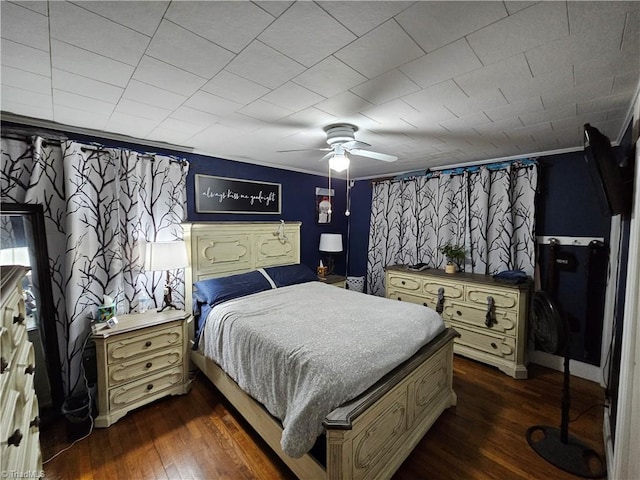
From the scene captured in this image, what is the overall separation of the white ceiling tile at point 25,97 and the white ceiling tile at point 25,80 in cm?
5

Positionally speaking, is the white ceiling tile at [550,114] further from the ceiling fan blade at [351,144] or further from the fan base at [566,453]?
the fan base at [566,453]

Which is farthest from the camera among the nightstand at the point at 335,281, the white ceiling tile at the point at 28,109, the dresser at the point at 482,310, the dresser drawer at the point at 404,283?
the nightstand at the point at 335,281

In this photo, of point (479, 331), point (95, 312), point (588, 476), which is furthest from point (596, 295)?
point (95, 312)

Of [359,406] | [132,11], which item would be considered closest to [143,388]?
[359,406]

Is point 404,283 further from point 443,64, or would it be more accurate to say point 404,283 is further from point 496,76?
point 443,64

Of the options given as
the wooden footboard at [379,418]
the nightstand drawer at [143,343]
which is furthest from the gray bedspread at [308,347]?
the nightstand drawer at [143,343]

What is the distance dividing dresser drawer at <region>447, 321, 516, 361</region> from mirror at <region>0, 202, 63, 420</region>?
3.93 meters

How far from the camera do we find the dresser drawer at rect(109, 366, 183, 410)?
2119 mm

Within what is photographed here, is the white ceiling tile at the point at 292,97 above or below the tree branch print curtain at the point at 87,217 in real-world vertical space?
above

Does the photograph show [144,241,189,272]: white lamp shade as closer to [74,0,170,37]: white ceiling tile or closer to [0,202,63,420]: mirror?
[0,202,63,420]: mirror

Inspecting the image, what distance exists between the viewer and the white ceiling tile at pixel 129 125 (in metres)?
2.00

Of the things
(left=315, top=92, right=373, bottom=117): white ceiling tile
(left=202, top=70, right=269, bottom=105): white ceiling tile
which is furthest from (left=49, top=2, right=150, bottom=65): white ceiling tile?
(left=315, top=92, right=373, bottom=117): white ceiling tile

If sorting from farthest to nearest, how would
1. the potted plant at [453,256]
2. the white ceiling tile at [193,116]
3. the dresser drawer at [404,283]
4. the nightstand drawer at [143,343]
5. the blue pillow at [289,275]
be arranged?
the dresser drawer at [404,283] → the potted plant at [453,256] → the blue pillow at [289,275] → the nightstand drawer at [143,343] → the white ceiling tile at [193,116]

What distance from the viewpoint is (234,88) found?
155 cm
